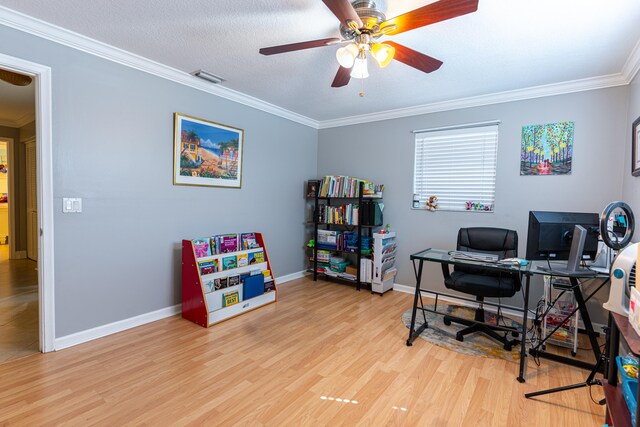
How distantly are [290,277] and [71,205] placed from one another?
2.69 meters

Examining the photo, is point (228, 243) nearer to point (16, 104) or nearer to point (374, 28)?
point (374, 28)

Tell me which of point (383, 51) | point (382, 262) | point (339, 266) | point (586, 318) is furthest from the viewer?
point (339, 266)

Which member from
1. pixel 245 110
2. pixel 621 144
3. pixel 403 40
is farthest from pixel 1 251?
pixel 621 144

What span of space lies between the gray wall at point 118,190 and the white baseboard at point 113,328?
0.04 meters

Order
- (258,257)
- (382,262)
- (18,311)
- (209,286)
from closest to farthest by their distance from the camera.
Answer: (209,286) → (18,311) → (258,257) → (382,262)

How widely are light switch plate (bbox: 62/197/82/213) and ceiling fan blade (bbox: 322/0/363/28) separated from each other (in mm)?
2277

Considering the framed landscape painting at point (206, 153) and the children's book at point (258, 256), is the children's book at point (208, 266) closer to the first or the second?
the children's book at point (258, 256)

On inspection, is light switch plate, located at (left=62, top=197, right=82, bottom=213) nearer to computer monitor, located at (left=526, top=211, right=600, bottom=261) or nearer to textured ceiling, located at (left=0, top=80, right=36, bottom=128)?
textured ceiling, located at (left=0, top=80, right=36, bottom=128)

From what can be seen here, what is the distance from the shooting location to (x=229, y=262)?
3068 millimetres

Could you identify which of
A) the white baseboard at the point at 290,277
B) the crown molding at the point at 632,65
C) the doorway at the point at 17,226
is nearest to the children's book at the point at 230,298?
the white baseboard at the point at 290,277

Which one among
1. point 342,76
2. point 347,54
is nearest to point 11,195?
point 342,76

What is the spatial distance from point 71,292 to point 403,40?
3142 millimetres

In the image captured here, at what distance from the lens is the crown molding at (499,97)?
110 inches

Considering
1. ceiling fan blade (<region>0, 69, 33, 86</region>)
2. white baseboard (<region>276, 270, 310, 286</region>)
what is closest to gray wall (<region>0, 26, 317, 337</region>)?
ceiling fan blade (<region>0, 69, 33, 86</region>)
